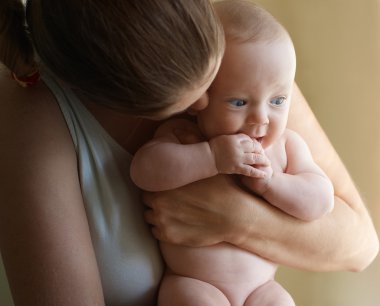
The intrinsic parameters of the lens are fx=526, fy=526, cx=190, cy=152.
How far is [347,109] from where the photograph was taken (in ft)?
4.70

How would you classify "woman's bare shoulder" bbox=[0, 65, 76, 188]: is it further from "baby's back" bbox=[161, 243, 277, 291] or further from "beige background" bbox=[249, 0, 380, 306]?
"beige background" bbox=[249, 0, 380, 306]

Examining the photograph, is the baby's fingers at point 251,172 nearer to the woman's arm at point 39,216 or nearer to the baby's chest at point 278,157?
the baby's chest at point 278,157

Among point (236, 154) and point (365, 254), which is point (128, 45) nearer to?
point (236, 154)

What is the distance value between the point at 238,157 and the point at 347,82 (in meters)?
0.73

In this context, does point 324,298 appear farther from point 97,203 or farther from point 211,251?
point 97,203

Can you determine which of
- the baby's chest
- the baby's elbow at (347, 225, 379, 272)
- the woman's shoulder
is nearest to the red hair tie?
the woman's shoulder

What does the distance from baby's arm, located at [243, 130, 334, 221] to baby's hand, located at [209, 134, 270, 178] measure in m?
0.05

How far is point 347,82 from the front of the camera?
1.41m

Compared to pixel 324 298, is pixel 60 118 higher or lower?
higher

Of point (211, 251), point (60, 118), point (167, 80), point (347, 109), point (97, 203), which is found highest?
point (167, 80)

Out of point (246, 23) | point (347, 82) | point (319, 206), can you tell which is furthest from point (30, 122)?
point (347, 82)

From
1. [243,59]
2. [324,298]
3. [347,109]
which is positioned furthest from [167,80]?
[324,298]

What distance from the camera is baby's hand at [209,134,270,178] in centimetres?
79

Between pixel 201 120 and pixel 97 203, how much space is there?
0.70 ft
